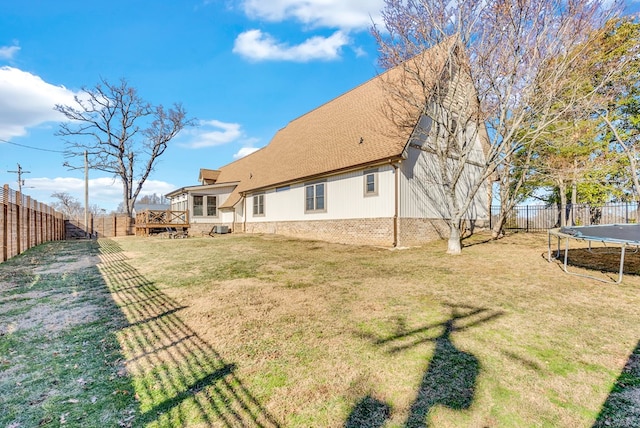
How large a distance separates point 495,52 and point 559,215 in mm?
13612

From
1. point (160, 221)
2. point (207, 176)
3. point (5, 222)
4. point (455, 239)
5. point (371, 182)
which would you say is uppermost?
point (207, 176)

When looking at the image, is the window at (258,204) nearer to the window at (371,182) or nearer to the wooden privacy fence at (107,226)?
the window at (371,182)

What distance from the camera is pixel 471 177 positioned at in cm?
1522

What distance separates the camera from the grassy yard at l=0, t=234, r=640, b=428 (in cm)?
246

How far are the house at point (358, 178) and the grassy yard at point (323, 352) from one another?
5.73 m

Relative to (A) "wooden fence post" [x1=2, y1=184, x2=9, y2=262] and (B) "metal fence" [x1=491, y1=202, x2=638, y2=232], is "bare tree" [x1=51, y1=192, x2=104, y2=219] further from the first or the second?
(B) "metal fence" [x1=491, y1=202, x2=638, y2=232]

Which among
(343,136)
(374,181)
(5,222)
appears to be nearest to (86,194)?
(5,222)

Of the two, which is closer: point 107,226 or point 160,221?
point 160,221

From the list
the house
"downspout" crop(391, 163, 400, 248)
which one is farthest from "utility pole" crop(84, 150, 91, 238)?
"downspout" crop(391, 163, 400, 248)

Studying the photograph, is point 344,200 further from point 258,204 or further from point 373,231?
point 258,204

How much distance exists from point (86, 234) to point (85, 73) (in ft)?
42.3

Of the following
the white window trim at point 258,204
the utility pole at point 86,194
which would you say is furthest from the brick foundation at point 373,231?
the utility pole at point 86,194

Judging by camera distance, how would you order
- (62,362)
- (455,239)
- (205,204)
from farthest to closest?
1. (205,204)
2. (455,239)
3. (62,362)

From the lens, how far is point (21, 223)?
11859mm
